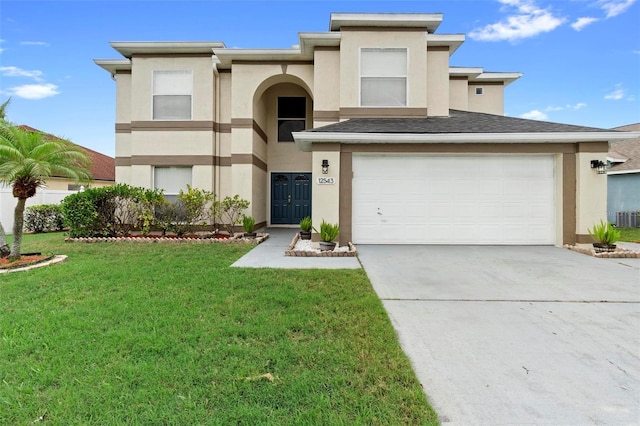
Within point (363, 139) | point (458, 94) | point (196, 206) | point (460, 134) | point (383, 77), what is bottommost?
point (196, 206)

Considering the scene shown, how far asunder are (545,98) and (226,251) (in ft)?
64.6

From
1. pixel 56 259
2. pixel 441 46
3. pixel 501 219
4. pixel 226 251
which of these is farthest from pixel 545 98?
pixel 56 259

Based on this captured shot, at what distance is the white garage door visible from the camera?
8.95m

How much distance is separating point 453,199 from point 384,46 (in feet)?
17.8

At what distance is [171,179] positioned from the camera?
11.8m

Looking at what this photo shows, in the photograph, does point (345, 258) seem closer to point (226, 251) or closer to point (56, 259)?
point (226, 251)

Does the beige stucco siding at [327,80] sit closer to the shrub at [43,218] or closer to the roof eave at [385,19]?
the roof eave at [385,19]

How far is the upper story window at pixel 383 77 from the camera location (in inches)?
411

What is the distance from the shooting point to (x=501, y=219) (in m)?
9.04

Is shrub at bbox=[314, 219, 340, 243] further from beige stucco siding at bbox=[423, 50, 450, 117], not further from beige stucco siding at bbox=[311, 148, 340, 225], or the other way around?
beige stucco siding at bbox=[423, 50, 450, 117]

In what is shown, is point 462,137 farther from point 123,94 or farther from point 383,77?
point 123,94

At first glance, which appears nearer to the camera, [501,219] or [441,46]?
[501,219]

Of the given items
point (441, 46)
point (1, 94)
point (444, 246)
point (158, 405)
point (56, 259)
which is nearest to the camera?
point (158, 405)

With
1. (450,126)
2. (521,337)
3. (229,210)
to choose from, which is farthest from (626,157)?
(229,210)
